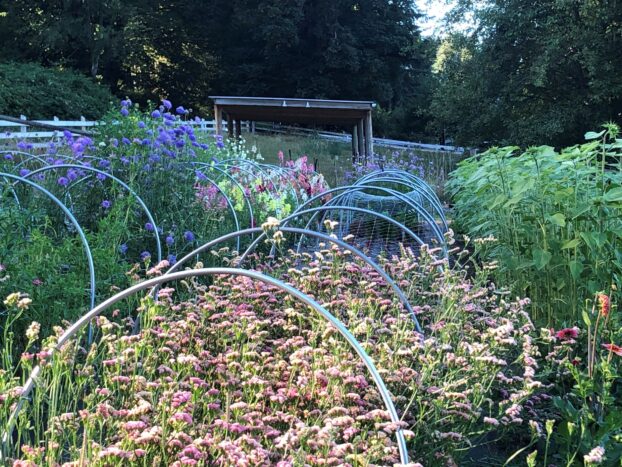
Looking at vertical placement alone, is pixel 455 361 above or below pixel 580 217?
below

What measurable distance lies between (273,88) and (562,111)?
→ 14262 mm

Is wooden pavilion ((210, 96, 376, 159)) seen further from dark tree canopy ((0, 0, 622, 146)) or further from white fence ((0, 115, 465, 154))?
dark tree canopy ((0, 0, 622, 146))

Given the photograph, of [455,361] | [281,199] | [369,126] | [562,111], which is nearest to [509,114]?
[562,111]

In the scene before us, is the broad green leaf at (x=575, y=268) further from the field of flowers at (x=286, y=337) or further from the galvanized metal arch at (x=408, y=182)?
the galvanized metal arch at (x=408, y=182)

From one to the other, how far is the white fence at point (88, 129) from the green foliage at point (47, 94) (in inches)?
25.5

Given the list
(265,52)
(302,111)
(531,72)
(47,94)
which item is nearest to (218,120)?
(302,111)

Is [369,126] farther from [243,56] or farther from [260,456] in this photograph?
[243,56]

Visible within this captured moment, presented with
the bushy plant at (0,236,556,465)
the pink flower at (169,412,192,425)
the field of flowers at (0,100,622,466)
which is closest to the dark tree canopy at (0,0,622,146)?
the field of flowers at (0,100,622,466)

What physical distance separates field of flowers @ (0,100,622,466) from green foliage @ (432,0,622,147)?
1331 cm

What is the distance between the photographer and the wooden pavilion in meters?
9.48

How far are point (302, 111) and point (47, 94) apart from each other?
34.4 ft

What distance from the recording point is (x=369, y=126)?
10.2 m

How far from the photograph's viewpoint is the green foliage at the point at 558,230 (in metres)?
2.90

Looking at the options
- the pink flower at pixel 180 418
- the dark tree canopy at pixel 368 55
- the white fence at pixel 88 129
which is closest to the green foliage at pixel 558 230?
the pink flower at pixel 180 418
